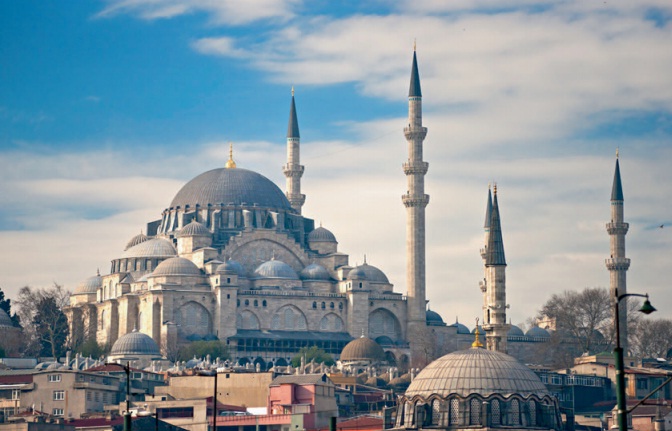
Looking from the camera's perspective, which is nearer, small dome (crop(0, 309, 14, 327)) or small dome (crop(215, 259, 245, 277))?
small dome (crop(215, 259, 245, 277))

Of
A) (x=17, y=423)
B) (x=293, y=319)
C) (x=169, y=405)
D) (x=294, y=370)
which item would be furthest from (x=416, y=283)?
(x=17, y=423)

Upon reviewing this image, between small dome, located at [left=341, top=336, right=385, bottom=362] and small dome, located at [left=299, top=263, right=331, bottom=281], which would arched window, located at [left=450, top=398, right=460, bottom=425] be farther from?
small dome, located at [left=299, top=263, right=331, bottom=281]

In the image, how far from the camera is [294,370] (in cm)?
8212

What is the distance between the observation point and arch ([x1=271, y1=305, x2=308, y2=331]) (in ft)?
306

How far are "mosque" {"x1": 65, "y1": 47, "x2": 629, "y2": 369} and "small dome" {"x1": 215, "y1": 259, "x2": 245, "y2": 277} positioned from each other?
0.08m

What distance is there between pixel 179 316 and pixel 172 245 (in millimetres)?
9152

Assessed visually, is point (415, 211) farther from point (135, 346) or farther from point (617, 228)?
point (135, 346)

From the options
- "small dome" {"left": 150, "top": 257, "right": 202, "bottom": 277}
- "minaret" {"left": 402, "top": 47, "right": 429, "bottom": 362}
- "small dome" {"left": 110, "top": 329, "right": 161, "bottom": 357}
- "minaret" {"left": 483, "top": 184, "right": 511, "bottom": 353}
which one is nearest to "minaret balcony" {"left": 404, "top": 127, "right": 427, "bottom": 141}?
"minaret" {"left": 402, "top": 47, "right": 429, "bottom": 362}

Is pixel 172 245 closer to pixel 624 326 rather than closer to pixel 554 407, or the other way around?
pixel 624 326

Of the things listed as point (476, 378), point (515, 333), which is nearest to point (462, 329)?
point (515, 333)

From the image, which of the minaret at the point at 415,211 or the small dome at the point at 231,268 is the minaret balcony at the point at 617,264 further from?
the small dome at the point at 231,268

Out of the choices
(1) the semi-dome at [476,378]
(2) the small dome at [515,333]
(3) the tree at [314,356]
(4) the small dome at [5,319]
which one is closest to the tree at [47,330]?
(4) the small dome at [5,319]

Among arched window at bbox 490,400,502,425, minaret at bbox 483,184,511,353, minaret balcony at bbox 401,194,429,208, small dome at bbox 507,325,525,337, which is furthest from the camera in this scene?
small dome at bbox 507,325,525,337

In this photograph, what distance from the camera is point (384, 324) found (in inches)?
3750
